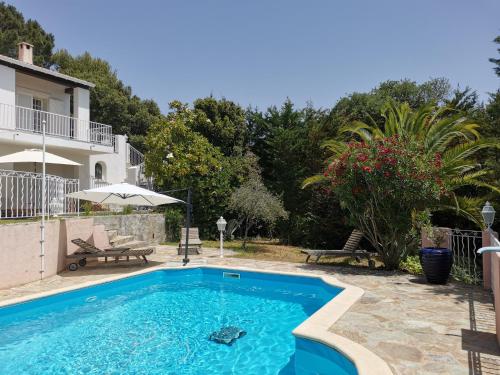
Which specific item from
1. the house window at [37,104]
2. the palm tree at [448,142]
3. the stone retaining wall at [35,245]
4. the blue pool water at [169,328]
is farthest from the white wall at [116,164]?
the palm tree at [448,142]

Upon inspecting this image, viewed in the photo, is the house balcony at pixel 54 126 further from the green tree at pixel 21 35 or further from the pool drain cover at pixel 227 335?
the green tree at pixel 21 35

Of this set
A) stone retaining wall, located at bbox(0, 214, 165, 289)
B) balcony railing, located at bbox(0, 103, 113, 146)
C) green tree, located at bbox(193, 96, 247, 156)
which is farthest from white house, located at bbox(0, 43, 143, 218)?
green tree, located at bbox(193, 96, 247, 156)

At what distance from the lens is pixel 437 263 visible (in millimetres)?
9320

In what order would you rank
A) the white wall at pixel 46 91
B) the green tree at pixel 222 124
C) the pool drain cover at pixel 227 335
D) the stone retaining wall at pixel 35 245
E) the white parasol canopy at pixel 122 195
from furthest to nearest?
the green tree at pixel 222 124
the white wall at pixel 46 91
the white parasol canopy at pixel 122 195
the stone retaining wall at pixel 35 245
the pool drain cover at pixel 227 335

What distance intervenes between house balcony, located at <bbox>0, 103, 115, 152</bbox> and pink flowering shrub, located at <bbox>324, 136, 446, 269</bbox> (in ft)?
47.2

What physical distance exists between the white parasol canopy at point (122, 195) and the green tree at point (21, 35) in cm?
3113

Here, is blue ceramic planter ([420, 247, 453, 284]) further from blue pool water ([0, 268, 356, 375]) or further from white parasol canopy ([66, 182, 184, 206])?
white parasol canopy ([66, 182, 184, 206])

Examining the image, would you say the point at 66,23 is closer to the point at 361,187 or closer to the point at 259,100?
the point at 259,100

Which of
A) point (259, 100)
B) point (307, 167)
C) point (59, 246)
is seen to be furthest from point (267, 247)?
point (259, 100)

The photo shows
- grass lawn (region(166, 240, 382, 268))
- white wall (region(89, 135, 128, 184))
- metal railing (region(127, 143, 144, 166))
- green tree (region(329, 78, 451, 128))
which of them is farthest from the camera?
green tree (region(329, 78, 451, 128))

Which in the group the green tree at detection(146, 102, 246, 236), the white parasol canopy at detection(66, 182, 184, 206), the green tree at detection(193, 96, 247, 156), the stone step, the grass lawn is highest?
the green tree at detection(193, 96, 247, 156)

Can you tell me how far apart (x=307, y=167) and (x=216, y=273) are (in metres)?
→ 9.60

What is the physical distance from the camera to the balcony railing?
56.2 feet

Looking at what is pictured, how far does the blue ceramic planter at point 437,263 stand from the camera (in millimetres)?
9273
